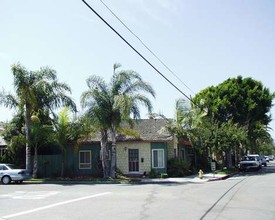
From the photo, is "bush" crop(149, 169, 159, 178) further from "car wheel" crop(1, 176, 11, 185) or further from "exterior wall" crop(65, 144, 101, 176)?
"car wheel" crop(1, 176, 11, 185)

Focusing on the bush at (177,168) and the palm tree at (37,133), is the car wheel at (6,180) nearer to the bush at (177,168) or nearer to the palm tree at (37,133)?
the palm tree at (37,133)

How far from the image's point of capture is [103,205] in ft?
48.8

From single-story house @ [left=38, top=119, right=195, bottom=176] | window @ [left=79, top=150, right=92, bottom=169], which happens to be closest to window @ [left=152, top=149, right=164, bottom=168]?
single-story house @ [left=38, top=119, right=195, bottom=176]

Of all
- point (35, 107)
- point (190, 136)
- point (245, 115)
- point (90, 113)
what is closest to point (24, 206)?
point (90, 113)

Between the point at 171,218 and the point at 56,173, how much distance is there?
23621 mm

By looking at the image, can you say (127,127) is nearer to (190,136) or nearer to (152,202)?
(190,136)

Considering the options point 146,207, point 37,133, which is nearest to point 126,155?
point 37,133

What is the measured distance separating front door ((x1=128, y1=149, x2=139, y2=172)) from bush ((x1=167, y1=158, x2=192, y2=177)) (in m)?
2.55

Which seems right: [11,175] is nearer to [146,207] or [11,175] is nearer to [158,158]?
[158,158]

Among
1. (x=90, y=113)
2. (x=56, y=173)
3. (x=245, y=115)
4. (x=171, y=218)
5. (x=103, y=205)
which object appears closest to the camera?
(x=171, y=218)

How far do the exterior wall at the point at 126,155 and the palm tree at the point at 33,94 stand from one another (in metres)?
5.04

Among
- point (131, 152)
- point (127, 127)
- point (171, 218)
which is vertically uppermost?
point (127, 127)

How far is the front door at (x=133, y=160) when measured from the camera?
1296 inches

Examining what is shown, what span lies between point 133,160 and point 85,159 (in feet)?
13.6
